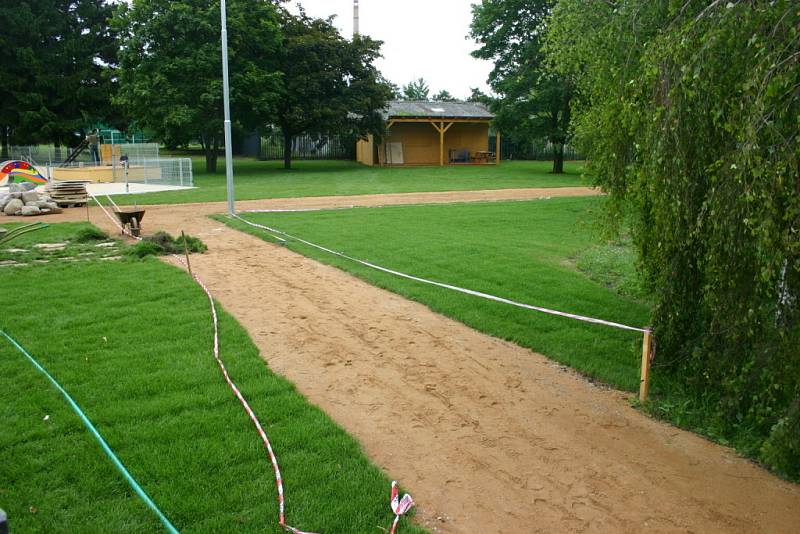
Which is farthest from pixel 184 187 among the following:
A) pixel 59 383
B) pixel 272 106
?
pixel 59 383

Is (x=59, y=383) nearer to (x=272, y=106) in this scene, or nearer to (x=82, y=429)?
(x=82, y=429)

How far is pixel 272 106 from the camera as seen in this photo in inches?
1437

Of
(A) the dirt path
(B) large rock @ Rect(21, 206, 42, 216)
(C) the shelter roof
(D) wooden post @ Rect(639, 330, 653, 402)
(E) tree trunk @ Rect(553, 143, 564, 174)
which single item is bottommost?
(A) the dirt path

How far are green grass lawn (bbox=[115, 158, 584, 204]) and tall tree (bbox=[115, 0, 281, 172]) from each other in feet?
10.7

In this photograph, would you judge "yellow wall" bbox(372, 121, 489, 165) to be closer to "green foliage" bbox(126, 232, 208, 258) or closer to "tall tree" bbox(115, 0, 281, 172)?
"tall tree" bbox(115, 0, 281, 172)

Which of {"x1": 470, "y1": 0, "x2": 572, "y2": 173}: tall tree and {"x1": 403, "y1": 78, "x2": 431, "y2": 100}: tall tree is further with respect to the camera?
{"x1": 403, "y1": 78, "x2": 431, "y2": 100}: tall tree

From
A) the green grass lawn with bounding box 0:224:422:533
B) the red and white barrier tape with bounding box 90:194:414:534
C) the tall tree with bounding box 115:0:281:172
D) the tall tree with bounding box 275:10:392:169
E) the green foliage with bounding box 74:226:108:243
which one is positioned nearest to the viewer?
the red and white barrier tape with bounding box 90:194:414:534

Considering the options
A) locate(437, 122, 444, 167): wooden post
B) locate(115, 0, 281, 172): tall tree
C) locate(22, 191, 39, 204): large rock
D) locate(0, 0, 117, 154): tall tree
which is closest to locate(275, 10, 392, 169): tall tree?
locate(115, 0, 281, 172): tall tree

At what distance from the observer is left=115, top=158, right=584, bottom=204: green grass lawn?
24.9 meters

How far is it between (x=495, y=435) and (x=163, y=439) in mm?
2421

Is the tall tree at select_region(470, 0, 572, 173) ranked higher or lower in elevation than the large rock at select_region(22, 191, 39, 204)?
higher

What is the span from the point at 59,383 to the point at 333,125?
111 feet

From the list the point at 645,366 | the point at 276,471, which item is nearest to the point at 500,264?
the point at 645,366

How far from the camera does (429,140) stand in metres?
47.2
